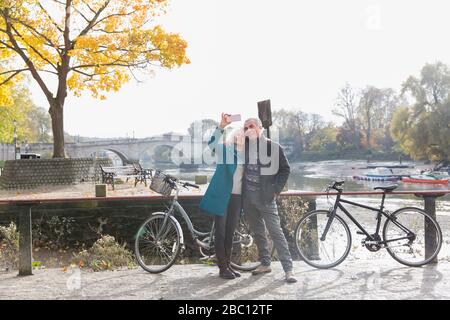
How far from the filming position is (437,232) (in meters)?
5.14

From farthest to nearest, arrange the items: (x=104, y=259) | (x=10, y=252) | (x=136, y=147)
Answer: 1. (x=136, y=147)
2. (x=10, y=252)
3. (x=104, y=259)

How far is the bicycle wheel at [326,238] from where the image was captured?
5.02 meters

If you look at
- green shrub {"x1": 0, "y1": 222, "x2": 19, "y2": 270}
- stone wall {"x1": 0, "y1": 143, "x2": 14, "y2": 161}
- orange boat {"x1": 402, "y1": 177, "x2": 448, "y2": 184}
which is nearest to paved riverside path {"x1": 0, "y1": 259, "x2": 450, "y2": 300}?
green shrub {"x1": 0, "y1": 222, "x2": 19, "y2": 270}

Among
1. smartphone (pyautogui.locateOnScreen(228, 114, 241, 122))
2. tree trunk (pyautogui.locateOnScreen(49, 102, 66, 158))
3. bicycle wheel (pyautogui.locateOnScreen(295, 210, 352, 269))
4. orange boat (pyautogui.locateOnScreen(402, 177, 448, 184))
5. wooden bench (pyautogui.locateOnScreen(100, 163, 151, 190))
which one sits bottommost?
orange boat (pyautogui.locateOnScreen(402, 177, 448, 184))

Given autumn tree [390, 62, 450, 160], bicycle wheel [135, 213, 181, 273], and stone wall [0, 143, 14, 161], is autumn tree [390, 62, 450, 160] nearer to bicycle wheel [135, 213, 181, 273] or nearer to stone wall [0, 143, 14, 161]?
bicycle wheel [135, 213, 181, 273]

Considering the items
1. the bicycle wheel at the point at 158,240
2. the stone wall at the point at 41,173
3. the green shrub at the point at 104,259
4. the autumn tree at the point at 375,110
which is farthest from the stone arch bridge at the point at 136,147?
the bicycle wheel at the point at 158,240

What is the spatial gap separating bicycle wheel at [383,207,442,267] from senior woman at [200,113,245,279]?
1.73m

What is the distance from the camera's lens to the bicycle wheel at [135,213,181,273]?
4.88 metres

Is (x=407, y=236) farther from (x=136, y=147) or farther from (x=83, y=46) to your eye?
(x=136, y=147)

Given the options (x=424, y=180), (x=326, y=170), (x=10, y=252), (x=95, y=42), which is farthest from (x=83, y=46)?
(x=326, y=170)

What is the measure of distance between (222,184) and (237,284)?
0.97 meters

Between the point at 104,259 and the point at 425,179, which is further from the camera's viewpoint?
the point at 425,179

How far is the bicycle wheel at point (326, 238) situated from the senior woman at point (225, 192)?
2.61 feet

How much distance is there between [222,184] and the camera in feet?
15.1
